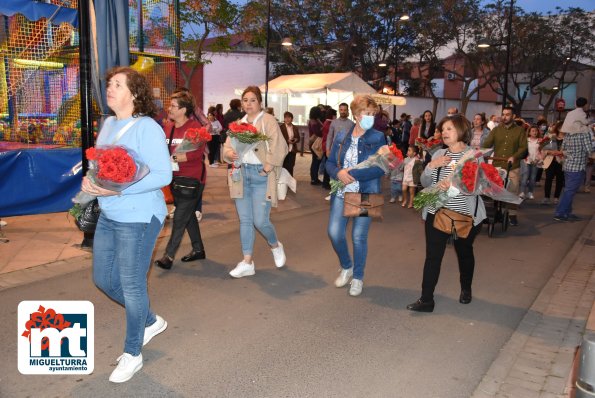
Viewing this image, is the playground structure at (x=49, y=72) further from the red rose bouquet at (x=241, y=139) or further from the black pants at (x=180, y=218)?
the red rose bouquet at (x=241, y=139)

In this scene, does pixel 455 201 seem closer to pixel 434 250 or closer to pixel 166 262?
pixel 434 250

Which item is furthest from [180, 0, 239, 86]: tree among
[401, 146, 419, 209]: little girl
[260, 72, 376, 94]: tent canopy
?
[401, 146, 419, 209]: little girl

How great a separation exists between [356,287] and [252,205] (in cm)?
142

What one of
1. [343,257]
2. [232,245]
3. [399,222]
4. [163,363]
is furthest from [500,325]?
[399,222]

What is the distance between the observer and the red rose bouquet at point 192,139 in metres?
6.05

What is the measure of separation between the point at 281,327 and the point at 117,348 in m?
1.35

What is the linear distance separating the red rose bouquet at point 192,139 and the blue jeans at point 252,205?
57 cm

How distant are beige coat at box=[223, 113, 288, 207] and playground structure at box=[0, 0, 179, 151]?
285 cm

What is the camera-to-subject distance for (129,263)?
3.61 metres

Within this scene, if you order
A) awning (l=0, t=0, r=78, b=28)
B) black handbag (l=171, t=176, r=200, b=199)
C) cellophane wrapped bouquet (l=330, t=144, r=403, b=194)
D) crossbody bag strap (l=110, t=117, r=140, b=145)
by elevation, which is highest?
awning (l=0, t=0, r=78, b=28)

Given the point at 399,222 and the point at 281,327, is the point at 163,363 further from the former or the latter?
the point at 399,222

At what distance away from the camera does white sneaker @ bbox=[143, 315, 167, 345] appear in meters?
4.28

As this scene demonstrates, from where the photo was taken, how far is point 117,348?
4.36 m

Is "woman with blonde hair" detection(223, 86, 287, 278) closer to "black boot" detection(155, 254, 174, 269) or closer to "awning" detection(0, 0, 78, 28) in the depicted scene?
"black boot" detection(155, 254, 174, 269)
